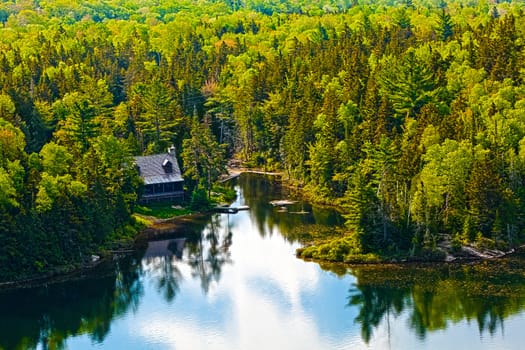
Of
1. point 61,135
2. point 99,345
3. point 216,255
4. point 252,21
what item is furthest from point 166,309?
point 252,21

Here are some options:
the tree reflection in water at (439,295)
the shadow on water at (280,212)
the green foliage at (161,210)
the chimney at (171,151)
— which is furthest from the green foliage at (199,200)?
the tree reflection in water at (439,295)

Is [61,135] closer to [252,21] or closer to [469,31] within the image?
[469,31]

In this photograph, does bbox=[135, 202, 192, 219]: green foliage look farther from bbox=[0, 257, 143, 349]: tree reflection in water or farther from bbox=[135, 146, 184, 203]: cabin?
bbox=[0, 257, 143, 349]: tree reflection in water

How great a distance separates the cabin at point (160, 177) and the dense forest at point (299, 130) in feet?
6.21

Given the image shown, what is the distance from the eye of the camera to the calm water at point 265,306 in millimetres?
58375

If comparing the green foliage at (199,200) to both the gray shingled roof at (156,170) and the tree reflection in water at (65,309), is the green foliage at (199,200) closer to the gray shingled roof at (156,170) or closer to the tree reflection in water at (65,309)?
the gray shingled roof at (156,170)

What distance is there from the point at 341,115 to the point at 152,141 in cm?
2249

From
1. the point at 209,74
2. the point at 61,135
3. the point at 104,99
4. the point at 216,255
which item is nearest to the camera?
the point at 216,255

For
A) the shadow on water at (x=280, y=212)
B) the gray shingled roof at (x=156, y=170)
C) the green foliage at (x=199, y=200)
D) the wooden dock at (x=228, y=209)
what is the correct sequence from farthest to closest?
1. the wooden dock at (x=228, y=209)
2. the green foliage at (x=199, y=200)
3. the gray shingled roof at (x=156, y=170)
4. the shadow on water at (x=280, y=212)

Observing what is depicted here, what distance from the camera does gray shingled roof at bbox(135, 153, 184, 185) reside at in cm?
9138

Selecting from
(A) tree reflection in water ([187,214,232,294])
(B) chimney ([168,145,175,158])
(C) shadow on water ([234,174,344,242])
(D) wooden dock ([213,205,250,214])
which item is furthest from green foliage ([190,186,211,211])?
(B) chimney ([168,145,175,158])

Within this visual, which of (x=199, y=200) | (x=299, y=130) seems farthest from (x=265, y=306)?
(x=299, y=130)

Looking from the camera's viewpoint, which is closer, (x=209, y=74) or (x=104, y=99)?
(x=104, y=99)

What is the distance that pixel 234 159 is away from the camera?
398 ft
